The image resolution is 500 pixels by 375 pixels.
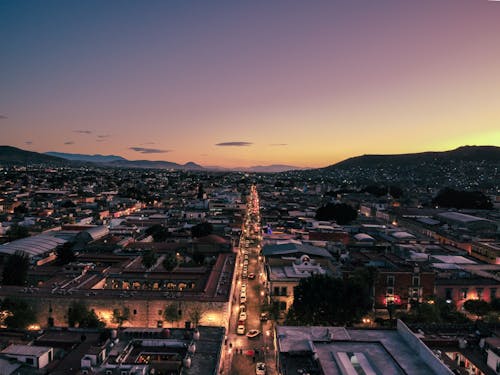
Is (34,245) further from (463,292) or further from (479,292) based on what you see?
(479,292)

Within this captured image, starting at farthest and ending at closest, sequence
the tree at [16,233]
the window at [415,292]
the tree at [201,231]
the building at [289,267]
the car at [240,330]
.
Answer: the tree at [201,231] → the tree at [16,233] → the window at [415,292] → the building at [289,267] → the car at [240,330]

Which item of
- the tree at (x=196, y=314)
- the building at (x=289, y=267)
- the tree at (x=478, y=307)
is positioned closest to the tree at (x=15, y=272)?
the tree at (x=196, y=314)

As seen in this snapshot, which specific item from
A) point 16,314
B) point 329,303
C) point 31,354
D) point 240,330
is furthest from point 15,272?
point 329,303

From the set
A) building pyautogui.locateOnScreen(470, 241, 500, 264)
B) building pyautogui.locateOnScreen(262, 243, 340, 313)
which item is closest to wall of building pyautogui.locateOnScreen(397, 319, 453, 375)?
building pyautogui.locateOnScreen(262, 243, 340, 313)

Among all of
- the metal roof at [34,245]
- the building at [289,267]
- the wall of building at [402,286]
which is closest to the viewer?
the building at [289,267]

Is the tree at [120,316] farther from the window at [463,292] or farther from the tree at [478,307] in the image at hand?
the window at [463,292]

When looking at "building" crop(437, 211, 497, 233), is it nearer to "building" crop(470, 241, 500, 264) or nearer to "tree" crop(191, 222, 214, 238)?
"building" crop(470, 241, 500, 264)

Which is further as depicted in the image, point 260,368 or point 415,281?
point 415,281
